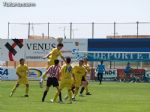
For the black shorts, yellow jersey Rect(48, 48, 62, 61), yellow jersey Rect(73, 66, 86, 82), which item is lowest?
the black shorts

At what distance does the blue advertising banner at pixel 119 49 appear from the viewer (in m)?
65.4

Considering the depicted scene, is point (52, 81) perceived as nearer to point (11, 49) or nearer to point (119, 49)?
point (119, 49)

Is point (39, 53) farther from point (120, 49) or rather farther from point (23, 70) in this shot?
point (23, 70)

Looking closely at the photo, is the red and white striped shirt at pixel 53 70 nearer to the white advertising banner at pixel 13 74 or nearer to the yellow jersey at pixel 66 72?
the yellow jersey at pixel 66 72

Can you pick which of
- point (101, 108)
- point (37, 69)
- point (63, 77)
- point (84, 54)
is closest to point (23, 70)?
point (63, 77)

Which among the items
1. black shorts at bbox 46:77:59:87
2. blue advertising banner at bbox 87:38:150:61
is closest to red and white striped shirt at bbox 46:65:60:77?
black shorts at bbox 46:77:59:87

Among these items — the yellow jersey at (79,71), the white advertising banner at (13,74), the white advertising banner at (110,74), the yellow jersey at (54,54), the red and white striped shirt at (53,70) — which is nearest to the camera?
the red and white striped shirt at (53,70)

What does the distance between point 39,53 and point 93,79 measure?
34.4ft

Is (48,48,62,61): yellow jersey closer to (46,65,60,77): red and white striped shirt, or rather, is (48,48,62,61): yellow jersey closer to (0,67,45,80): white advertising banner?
(46,65,60,77): red and white striped shirt

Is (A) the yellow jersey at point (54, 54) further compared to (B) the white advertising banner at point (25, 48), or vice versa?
(B) the white advertising banner at point (25, 48)

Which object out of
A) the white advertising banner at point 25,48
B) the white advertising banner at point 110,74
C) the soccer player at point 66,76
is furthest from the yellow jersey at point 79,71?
the white advertising banner at point 25,48

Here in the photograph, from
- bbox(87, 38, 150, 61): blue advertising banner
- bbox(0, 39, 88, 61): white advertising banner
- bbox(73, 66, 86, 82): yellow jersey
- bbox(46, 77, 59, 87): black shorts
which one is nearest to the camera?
bbox(46, 77, 59, 87): black shorts

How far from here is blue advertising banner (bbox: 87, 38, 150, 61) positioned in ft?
215

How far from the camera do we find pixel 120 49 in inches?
2613
